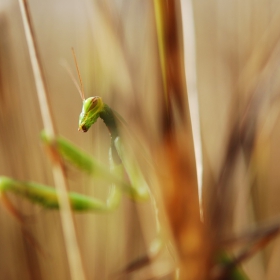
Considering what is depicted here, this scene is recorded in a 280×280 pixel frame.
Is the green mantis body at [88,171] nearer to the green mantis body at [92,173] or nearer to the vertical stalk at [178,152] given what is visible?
the green mantis body at [92,173]

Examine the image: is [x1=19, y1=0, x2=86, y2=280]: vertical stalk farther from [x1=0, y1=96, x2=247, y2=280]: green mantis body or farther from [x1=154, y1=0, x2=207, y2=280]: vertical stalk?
[x1=154, y1=0, x2=207, y2=280]: vertical stalk

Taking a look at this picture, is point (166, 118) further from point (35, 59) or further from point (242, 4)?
point (242, 4)

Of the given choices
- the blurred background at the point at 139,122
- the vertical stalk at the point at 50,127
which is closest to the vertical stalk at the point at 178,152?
the blurred background at the point at 139,122

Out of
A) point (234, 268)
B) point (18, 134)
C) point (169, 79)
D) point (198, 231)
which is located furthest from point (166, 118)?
point (18, 134)

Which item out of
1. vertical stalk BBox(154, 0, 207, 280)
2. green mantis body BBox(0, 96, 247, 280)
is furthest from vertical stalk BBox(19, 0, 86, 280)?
vertical stalk BBox(154, 0, 207, 280)

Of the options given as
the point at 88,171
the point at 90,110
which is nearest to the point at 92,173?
the point at 88,171
